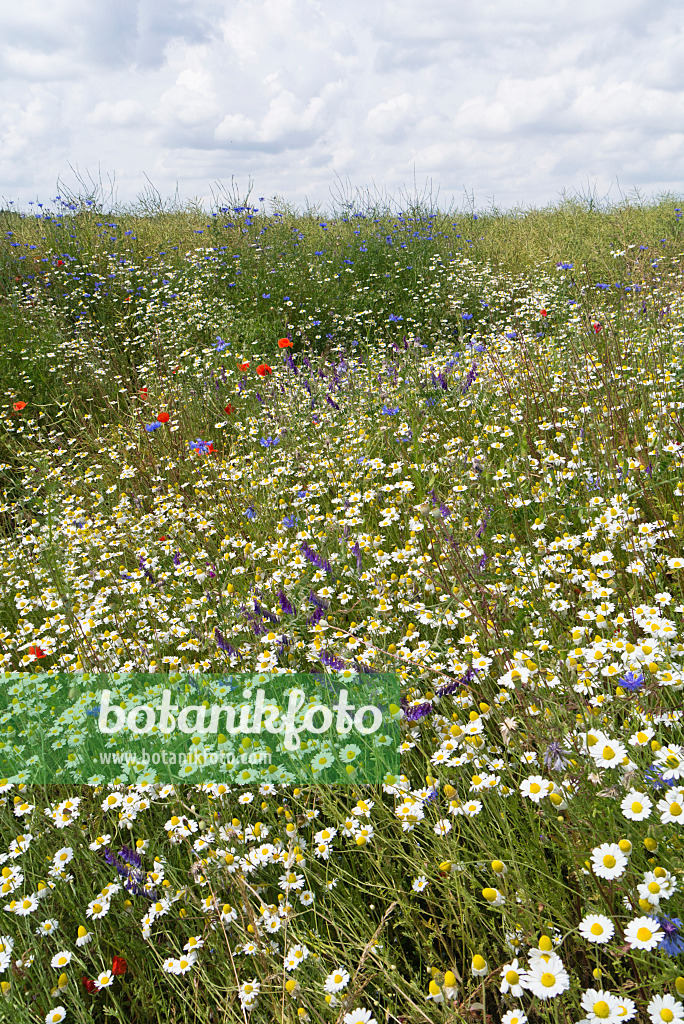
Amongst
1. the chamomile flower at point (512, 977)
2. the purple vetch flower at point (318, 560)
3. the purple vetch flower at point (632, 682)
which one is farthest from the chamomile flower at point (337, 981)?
the purple vetch flower at point (318, 560)

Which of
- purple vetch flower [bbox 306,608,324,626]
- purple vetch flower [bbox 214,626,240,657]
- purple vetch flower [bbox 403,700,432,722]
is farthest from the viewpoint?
purple vetch flower [bbox 306,608,324,626]

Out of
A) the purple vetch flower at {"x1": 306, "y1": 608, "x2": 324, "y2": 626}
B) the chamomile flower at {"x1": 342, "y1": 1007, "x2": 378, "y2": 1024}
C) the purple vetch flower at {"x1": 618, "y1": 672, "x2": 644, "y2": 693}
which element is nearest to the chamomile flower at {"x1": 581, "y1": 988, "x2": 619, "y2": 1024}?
the chamomile flower at {"x1": 342, "y1": 1007, "x2": 378, "y2": 1024}

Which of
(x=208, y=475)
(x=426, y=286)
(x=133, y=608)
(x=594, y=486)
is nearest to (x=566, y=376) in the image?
(x=594, y=486)

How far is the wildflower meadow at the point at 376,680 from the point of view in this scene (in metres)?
1.45

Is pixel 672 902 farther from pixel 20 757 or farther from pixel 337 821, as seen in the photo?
pixel 20 757

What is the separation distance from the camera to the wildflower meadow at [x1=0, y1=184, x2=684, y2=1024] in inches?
57.1

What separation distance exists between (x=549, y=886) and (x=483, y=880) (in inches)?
8.0

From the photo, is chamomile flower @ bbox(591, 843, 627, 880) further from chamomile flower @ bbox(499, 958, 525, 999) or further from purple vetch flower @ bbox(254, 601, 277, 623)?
purple vetch flower @ bbox(254, 601, 277, 623)

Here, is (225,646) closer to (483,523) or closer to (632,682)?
(483,523)

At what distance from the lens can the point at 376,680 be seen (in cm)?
215

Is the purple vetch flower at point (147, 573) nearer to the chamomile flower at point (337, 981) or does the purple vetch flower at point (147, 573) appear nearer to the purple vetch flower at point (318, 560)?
the purple vetch flower at point (318, 560)

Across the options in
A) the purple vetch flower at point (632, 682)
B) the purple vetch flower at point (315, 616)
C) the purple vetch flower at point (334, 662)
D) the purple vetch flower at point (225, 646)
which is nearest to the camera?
the purple vetch flower at point (632, 682)

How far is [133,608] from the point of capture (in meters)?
3.27

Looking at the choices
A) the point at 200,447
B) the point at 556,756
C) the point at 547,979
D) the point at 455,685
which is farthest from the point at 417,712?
the point at 200,447
